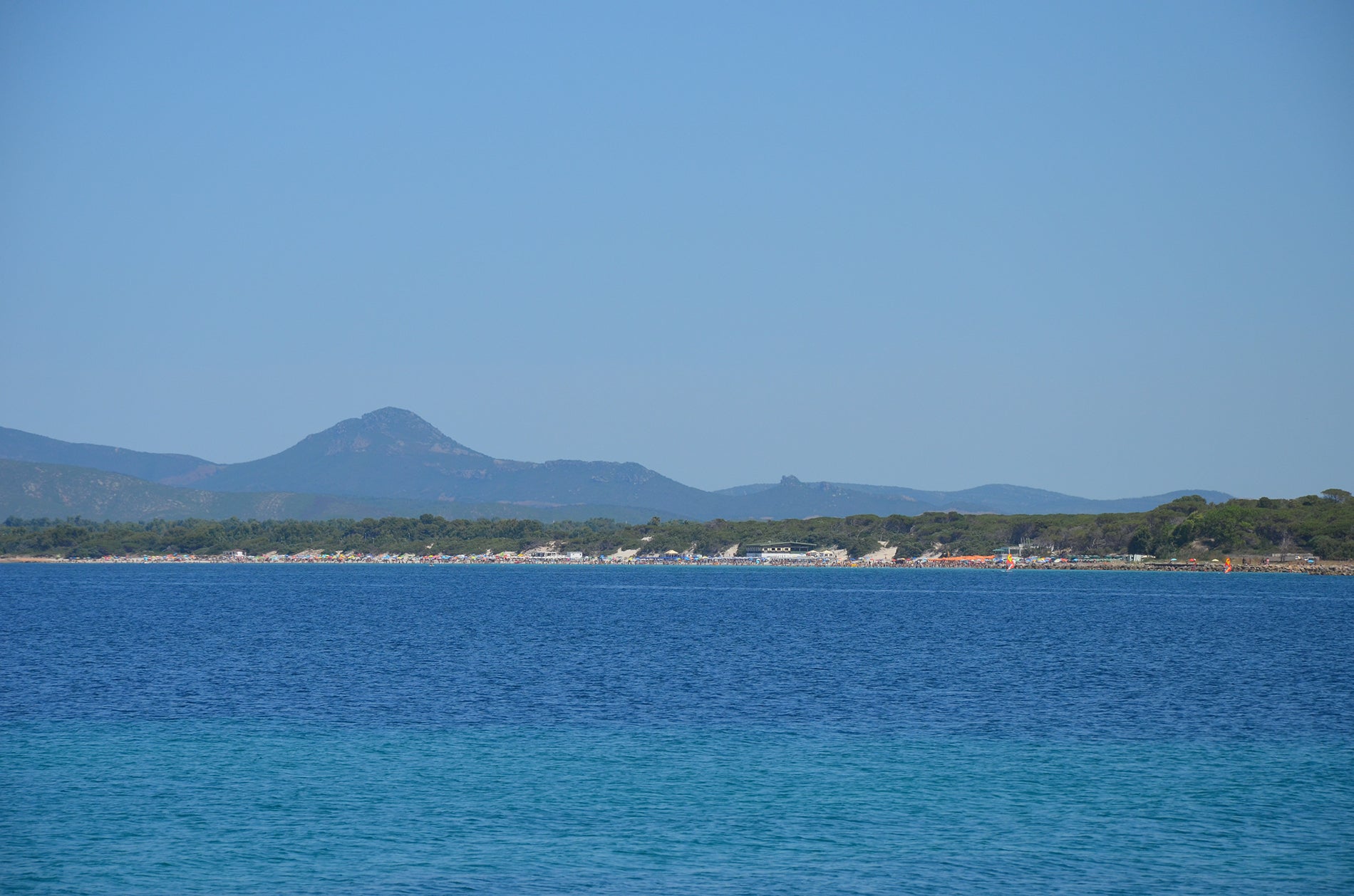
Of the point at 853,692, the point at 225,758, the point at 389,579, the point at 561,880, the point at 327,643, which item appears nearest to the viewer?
the point at 561,880

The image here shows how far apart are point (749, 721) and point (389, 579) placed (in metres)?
144

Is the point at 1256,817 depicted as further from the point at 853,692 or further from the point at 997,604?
the point at 997,604

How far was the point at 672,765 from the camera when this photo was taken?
3156cm

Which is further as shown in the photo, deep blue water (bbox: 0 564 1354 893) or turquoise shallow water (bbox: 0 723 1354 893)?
deep blue water (bbox: 0 564 1354 893)

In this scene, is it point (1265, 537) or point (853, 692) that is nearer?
point (853, 692)

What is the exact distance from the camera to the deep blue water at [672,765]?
23.0 m

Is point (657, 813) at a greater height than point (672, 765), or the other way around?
point (672, 765)

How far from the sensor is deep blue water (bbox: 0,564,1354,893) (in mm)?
23031

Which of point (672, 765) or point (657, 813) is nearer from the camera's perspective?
point (657, 813)

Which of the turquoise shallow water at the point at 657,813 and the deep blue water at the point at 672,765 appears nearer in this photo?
the turquoise shallow water at the point at 657,813

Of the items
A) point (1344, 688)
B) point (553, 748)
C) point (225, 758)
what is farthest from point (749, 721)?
point (1344, 688)

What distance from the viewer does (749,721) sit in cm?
3806

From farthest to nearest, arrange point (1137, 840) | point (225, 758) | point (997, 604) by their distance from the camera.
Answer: point (997, 604) → point (225, 758) → point (1137, 840)

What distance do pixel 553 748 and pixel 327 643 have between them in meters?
35.6
